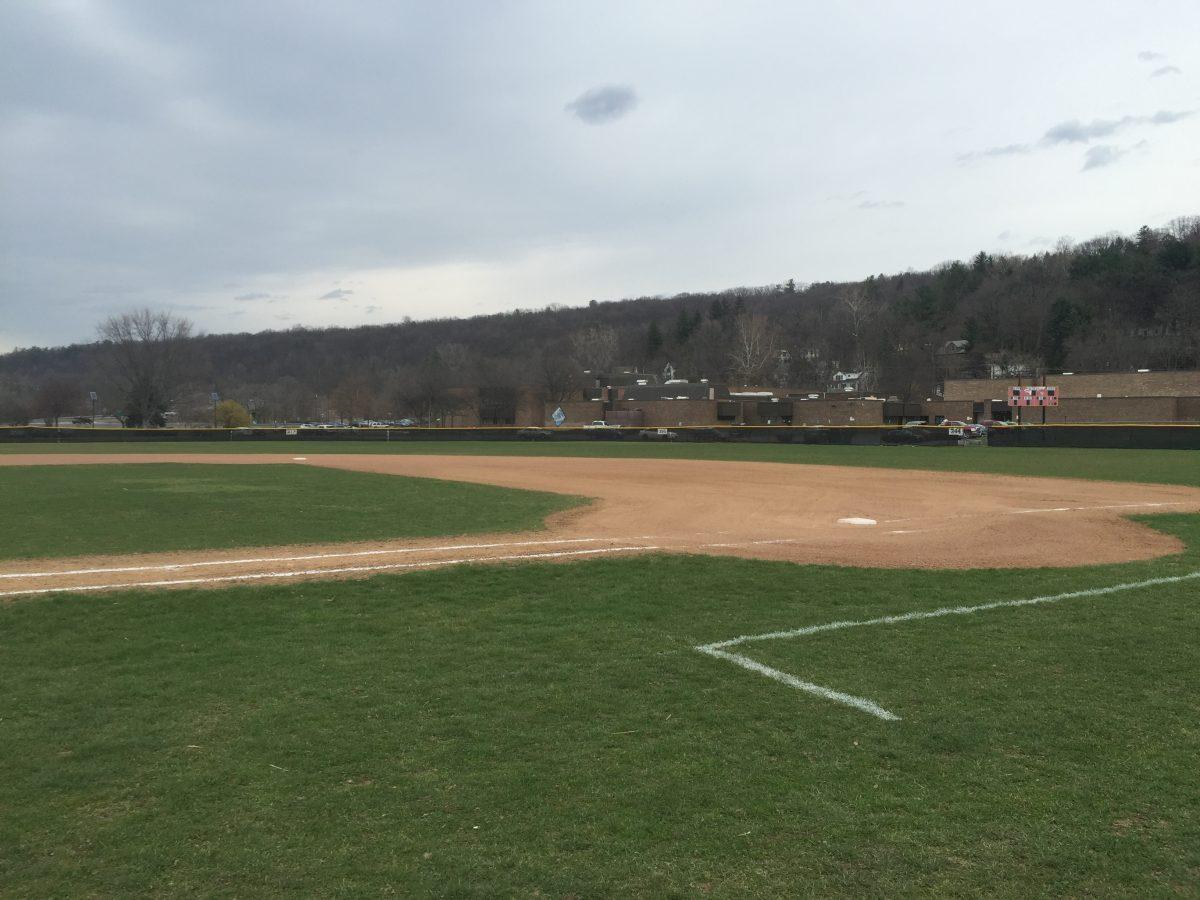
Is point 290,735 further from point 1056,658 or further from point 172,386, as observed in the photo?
point 172,386

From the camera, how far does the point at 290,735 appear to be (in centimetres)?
468

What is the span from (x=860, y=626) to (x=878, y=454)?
3069 centimetres

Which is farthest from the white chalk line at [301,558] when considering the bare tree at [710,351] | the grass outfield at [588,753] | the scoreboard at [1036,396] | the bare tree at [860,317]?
the bare tree at [710,351]

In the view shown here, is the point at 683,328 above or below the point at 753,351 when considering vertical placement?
above

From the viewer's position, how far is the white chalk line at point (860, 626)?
17.1 ft

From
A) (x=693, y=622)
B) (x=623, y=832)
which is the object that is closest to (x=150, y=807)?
(x=623, y=832)

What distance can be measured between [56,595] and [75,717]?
158 inches

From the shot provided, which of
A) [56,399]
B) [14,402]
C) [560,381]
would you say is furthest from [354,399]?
[14,402]

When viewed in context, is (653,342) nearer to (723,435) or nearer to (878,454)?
(723,435)

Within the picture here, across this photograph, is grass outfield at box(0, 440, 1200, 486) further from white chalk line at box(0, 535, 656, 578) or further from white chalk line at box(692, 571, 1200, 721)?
white chalk line at box(0, 535, 656, 578)

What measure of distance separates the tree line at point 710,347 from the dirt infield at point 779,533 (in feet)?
235

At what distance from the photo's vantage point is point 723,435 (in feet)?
157

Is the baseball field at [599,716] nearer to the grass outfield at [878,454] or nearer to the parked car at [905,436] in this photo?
the grass outfield at [878,454]

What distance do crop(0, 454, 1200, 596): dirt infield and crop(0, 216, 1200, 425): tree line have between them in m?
71.5
